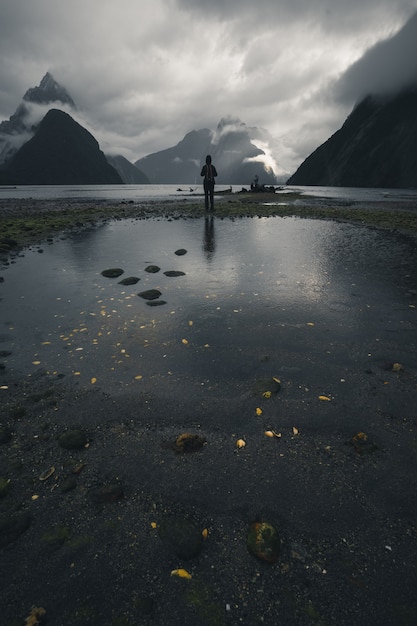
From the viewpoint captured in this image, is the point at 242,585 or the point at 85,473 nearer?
the point at 242,585

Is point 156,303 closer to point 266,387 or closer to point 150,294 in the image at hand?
point 150,294

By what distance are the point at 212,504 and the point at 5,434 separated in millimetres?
2861

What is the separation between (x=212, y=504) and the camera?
334 cm

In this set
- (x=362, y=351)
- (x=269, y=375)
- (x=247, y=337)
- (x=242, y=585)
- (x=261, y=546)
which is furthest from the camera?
(x=247, y=337)

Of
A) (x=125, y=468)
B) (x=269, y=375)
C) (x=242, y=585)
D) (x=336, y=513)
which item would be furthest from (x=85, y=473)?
(x=269, y=375)

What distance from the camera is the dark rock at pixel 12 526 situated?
118 inches

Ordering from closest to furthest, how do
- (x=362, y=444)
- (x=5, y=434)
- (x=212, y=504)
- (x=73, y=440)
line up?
(x=212, y=504) → (x=362, y=444) → (x=73, y=440) → (x=5, y=434)

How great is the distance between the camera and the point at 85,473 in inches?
146

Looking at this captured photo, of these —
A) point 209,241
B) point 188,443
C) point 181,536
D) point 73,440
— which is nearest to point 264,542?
point 181,536

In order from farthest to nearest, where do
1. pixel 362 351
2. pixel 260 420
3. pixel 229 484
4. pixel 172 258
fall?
pixel 172 258
pixel 362 351
pixel 260 420
pixel 229 484

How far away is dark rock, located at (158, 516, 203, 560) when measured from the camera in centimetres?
287

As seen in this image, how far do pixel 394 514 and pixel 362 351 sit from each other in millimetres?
3474

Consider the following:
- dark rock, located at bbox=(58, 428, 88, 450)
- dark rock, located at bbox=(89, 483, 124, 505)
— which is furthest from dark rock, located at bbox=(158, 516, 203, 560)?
dark rock, located at bbox=(58, 428, 88, 450)

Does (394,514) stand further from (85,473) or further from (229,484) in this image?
(85,473)
